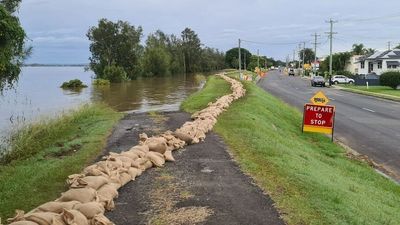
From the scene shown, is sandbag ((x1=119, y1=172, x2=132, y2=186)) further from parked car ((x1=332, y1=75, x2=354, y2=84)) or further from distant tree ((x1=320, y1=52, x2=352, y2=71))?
distant tree ((x1=320, y1=52, x2=352, y2=71))

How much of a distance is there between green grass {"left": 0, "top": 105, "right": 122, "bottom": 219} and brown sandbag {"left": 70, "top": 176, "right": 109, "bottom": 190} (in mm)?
650

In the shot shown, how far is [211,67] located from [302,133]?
153 metres

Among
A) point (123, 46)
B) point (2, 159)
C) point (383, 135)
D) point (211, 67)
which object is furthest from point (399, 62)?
point (211, 67)

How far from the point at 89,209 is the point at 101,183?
1.36 meters

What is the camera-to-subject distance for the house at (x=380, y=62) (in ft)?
271

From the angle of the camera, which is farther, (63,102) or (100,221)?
(63,102)

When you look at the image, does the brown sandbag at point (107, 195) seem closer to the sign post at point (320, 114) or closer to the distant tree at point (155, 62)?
the sign post at point (320, 114)

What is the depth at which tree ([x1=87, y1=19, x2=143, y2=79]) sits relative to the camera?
103250 millimetres

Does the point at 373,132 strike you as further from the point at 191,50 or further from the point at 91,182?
the point at 191,50

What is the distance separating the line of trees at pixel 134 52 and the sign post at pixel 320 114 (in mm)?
79097

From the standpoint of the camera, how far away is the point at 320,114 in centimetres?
1838

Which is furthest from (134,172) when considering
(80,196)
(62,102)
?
(62,102)

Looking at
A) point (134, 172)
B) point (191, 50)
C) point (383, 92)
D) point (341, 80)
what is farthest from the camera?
point (191, 50)

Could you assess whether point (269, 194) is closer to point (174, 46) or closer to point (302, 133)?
point (302, 133)
